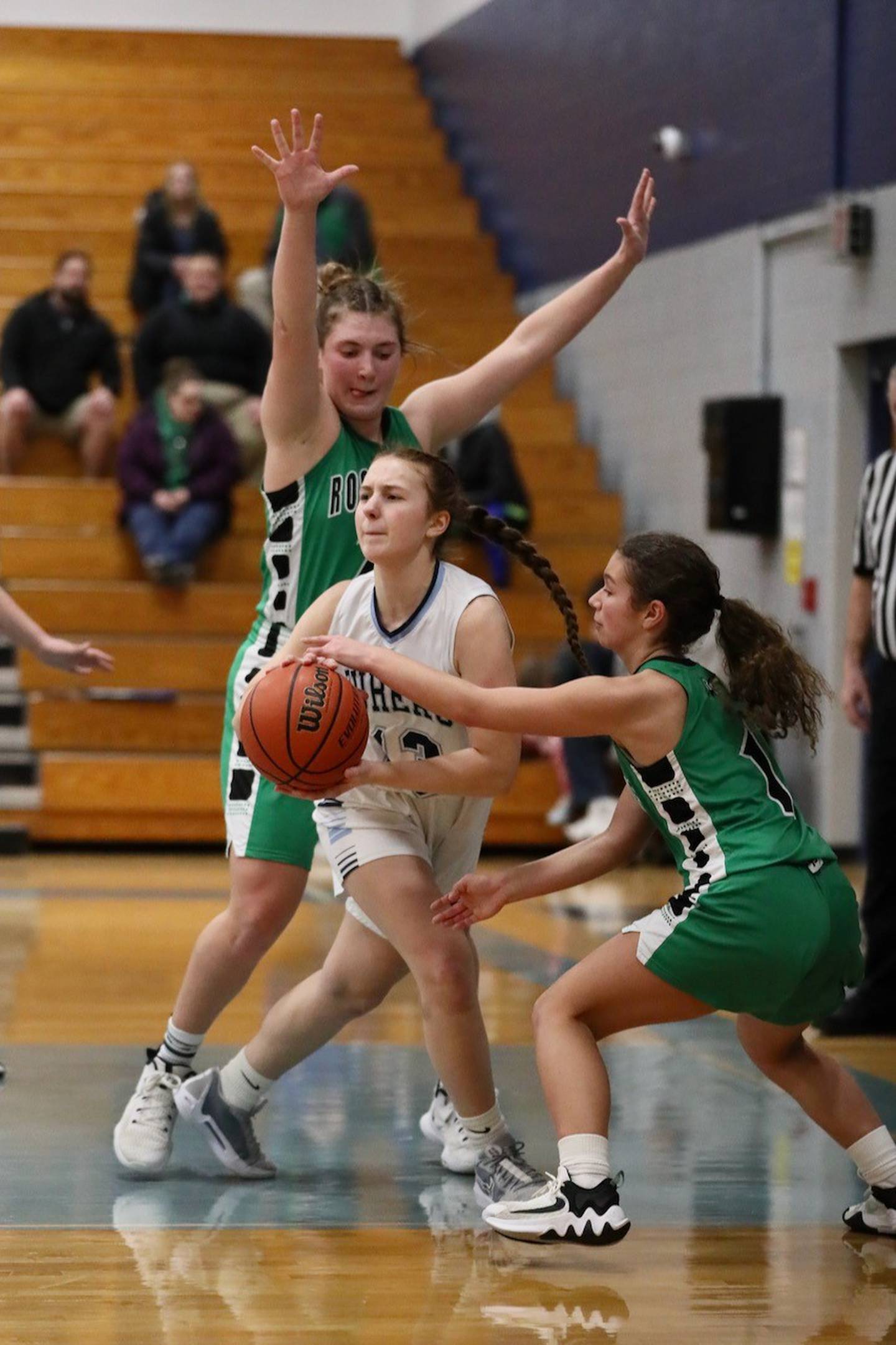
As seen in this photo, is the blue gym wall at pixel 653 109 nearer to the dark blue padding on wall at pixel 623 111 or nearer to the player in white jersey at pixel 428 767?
the dark blue padding on wall at pixel 623 111

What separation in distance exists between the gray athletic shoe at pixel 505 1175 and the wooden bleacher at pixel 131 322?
5139 millimetres

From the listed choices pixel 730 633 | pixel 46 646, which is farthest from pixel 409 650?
pixel 46 646

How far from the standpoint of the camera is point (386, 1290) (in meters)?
3.16

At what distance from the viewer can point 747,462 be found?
9727 millimetres

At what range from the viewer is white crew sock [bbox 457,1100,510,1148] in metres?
3.68

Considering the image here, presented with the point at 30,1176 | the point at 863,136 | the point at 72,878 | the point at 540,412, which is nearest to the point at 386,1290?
the point at 30,1176

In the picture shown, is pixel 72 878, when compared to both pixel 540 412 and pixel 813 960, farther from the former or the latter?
pixel 813 960

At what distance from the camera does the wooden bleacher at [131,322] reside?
387 inches

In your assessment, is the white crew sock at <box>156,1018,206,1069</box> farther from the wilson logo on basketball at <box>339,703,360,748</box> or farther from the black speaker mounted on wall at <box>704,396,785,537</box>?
the black speaker mounted on wall at <box>704,396,785,537</box>

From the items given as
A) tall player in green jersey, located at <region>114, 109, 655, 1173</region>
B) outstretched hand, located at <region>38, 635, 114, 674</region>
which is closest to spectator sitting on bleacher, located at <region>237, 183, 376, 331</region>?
outstretched hand, located at <region>38, 635, 114, 674</region>

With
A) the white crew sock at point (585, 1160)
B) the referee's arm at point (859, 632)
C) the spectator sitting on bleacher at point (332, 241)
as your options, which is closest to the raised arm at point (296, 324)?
the white crew sock at point (585, 1160)

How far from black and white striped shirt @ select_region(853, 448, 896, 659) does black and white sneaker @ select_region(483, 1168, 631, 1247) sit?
2257 mm

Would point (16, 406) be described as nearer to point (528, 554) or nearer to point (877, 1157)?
point (528, 554)

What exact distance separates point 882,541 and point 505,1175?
7.49 feet
